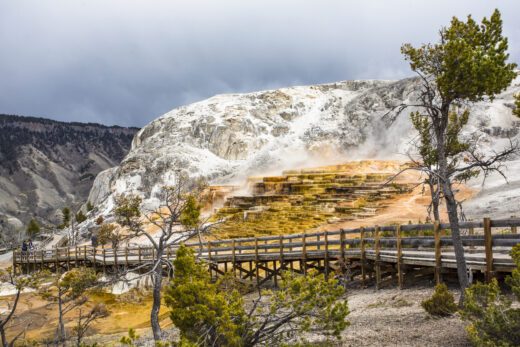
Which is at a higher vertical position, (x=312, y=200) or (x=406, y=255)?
(x=312, y=200)

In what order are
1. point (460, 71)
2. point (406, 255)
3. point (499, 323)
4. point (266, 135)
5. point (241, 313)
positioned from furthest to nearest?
1. point (266, 135)
2. point (406, 255)
3. point (460, 71)
4. point (241, 313)
5. point (499, 323)

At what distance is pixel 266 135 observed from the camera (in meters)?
67.6

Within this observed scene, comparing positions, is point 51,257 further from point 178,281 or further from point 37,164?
point 37,164

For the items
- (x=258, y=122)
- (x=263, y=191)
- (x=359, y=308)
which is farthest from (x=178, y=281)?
(x=258, y=122)

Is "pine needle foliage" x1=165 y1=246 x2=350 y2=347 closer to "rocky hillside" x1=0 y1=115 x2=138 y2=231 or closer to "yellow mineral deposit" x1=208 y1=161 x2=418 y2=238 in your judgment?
"yellow mineral deposit" x1=208 y1=161 x2=418 y2=238

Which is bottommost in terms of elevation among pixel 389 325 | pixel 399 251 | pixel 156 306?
pixel 389 325

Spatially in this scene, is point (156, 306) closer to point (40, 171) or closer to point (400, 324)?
point (400, 324)

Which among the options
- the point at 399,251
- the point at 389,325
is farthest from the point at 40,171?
the point at 389,325

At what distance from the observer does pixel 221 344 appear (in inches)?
232

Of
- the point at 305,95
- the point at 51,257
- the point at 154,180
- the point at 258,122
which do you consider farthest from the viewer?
the point at 305,95

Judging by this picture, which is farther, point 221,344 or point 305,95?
point 305,95

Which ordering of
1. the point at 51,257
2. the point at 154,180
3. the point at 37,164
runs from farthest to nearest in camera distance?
the point at 37,164 < the point at 154,180 < the point at 51,257

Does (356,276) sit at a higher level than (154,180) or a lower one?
lower

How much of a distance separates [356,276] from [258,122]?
56460 millimetres
